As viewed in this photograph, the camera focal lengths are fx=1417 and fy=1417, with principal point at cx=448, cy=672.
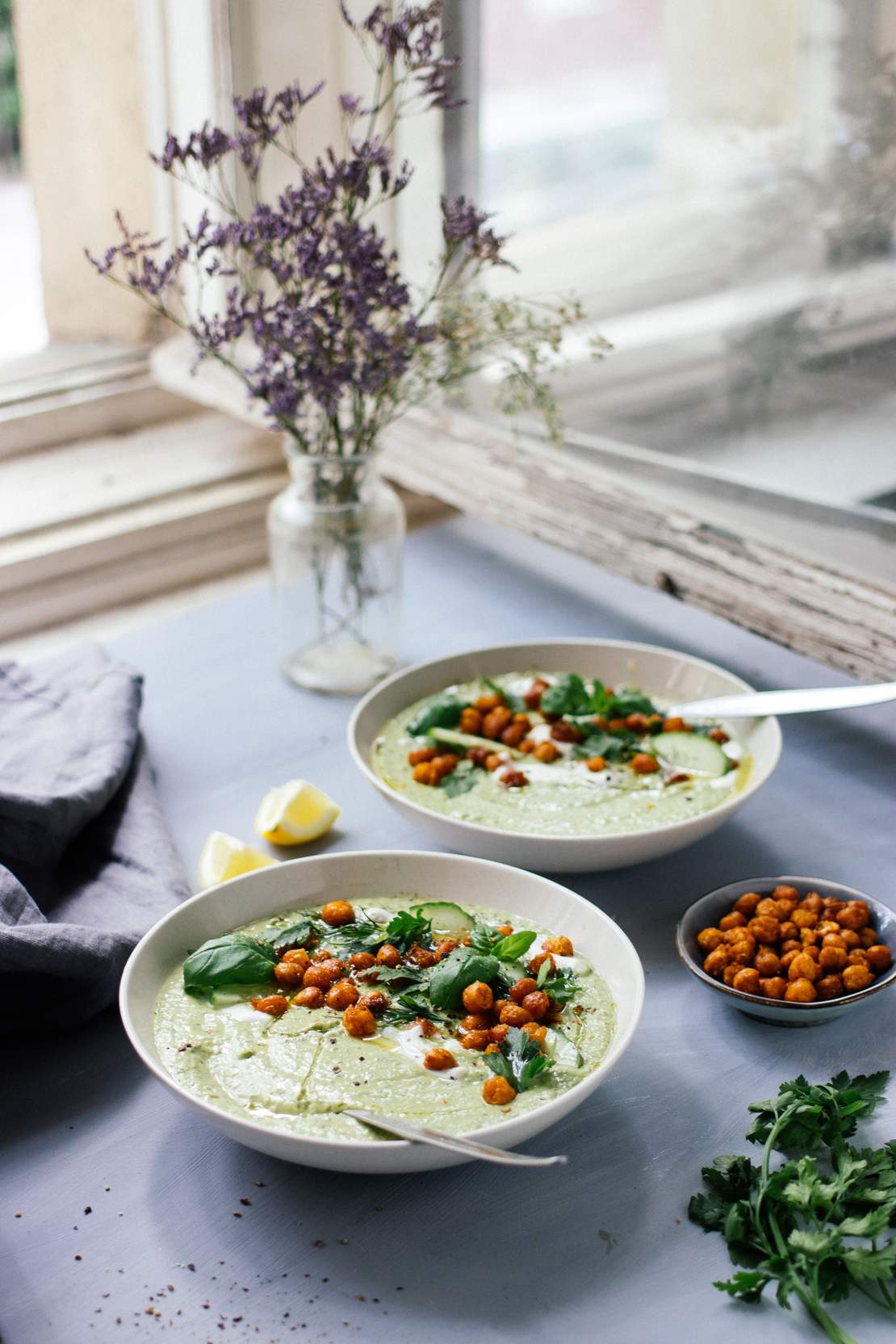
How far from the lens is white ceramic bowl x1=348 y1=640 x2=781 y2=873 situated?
1102 mm

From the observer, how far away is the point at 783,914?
3.42 ft

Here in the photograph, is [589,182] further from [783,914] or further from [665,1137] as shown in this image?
[665,1137]

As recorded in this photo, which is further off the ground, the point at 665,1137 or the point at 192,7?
the point at 192,7

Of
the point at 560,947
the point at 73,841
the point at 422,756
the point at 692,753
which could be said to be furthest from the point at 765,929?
the point at 73,841

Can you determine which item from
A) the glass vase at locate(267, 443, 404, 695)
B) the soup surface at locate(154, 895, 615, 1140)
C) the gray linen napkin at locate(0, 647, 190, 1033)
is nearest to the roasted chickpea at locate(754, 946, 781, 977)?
the soup surface at locate(154, 895, 615, 1140)

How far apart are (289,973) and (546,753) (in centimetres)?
38

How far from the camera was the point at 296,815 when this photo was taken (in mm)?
1211

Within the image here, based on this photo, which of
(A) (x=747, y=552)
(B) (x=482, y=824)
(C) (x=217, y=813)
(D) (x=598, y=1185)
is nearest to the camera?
(D) (x=598, y=1185)

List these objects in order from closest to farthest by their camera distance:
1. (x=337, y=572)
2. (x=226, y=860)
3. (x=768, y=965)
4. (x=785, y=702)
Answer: (x=768, y=965)
(x=226, y=860)
(x=785, y=702)
(x=337, y=572)

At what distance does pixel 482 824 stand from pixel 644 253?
30.4 inches

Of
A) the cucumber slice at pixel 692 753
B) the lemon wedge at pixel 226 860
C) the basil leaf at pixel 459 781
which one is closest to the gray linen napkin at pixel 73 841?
the lemon wedge at pixel 226 860

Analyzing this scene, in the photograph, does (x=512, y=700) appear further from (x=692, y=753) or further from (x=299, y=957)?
(x=299, y=957)

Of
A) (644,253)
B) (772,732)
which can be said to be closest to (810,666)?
(772,732)

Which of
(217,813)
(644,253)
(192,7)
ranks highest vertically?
(192,7)
